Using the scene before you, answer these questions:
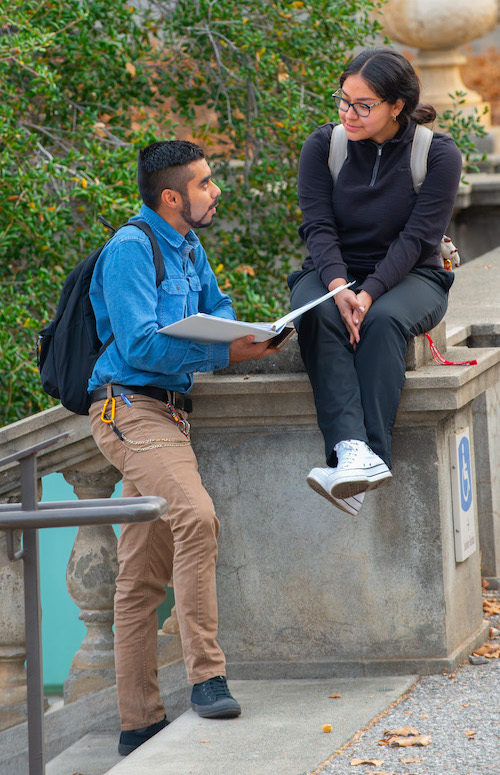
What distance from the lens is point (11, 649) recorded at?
442 centimetres

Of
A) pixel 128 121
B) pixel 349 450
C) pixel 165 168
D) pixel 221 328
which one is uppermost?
pixel 128 121

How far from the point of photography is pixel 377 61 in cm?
382

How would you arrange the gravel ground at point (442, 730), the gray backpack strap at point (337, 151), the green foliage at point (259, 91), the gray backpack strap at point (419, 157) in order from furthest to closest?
the green foliage at point (259, 91) < the gray backpack strap at point (337, 151) < the gray backpack strap at point (419, 157) < the gravel ground at point (442, 730)

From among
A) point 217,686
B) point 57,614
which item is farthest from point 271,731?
point 57,614

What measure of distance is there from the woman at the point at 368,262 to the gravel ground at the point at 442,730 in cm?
67

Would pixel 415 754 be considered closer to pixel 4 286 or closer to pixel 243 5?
pixel 4 286

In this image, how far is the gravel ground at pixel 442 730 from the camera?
3.14 meters

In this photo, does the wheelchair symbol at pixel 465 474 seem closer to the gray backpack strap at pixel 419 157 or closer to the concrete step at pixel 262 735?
the concrete step at pixel 262 735

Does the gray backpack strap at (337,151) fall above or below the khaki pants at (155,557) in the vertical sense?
above

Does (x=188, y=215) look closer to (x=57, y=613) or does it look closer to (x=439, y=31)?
(x=57, y=613)

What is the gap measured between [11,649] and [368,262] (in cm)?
201

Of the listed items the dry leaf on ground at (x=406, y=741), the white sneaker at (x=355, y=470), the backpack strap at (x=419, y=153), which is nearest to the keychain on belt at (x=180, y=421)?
the white sneaker at (x=355, y=470)

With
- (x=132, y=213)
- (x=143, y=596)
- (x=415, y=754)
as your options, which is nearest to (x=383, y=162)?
(x=143, y=596)

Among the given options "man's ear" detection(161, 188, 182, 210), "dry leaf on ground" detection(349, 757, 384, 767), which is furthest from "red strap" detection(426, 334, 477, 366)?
"dry leaf on ground" detection(349, 757, 384, 767)
